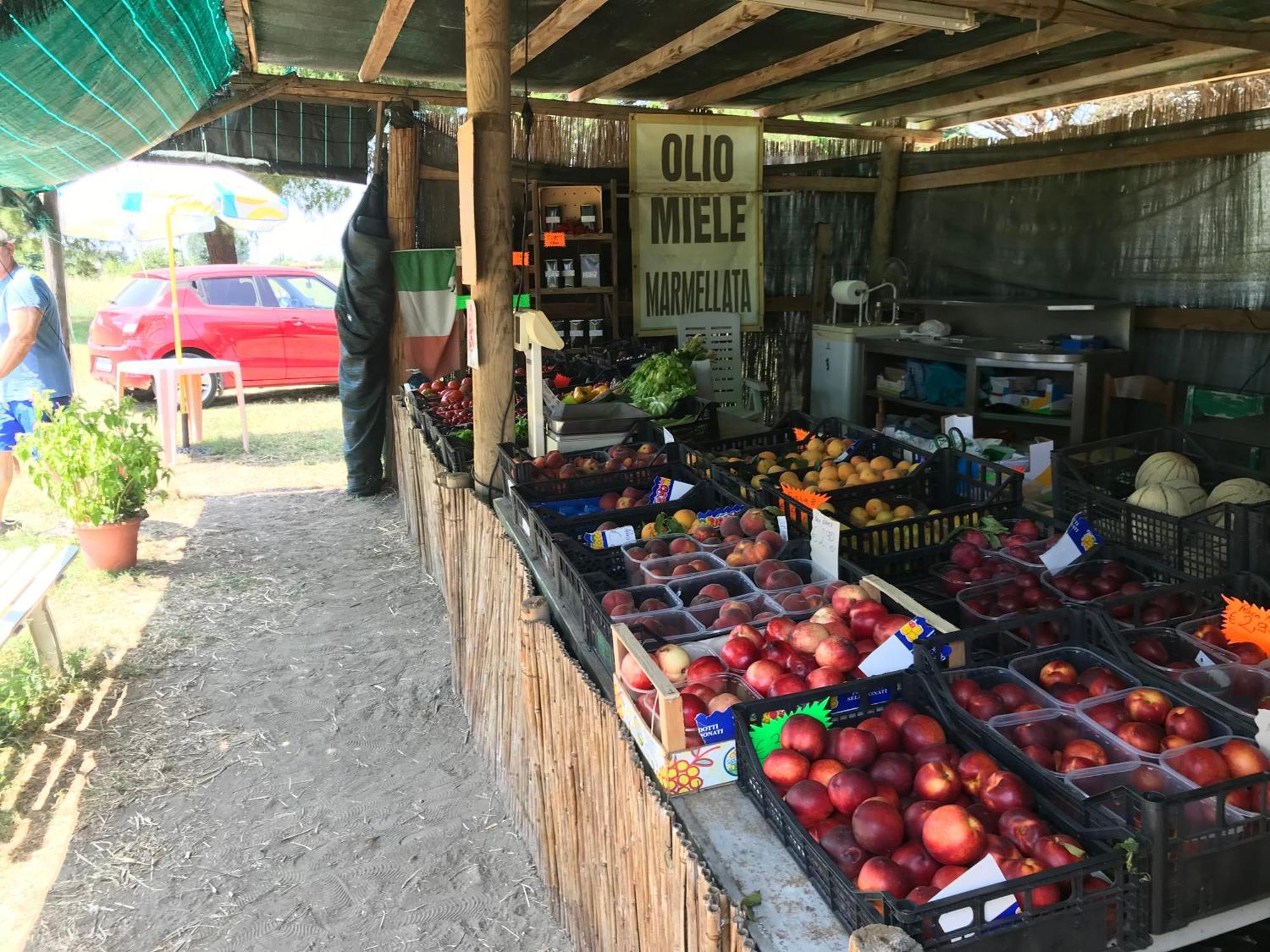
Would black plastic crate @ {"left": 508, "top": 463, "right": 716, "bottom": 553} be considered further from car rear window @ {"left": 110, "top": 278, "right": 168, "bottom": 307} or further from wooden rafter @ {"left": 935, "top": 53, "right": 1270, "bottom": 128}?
car rear window @ {"left": 110, "top": 278, "right": 168, "bottom": 307}

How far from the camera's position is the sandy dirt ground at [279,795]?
9.45ft

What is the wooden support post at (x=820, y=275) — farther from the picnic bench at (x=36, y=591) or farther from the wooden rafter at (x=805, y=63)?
the picnic bench at (x=36, y=591)

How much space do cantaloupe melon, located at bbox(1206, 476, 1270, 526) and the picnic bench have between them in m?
4.42

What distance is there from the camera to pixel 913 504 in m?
3.33

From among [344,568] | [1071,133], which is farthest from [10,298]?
[1071,133]

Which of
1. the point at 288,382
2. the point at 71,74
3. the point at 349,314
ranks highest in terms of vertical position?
the point at 71,74

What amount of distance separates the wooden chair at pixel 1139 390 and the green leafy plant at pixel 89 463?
5.92m

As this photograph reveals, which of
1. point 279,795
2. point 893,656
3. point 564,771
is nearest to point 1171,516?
point 893,656

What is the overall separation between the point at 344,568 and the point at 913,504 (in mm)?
4129

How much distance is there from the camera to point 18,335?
5938 millimetres

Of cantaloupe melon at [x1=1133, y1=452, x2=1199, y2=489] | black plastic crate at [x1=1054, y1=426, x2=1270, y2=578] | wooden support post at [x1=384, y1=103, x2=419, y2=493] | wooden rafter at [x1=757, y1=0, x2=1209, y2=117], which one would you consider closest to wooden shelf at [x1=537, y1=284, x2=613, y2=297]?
wooden support post at [x1=384, y1=103, x2=419, y2=493]

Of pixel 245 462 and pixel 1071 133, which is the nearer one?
pixel 1071 133

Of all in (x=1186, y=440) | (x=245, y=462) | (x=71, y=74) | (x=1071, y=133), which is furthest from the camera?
(x=245, y=462)

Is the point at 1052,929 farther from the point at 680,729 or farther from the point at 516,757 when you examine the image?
the point at 516,757
